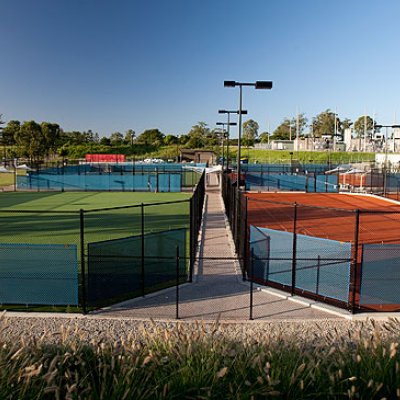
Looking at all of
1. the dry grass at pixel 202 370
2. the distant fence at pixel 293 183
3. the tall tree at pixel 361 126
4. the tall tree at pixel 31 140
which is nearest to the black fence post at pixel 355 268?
the dry grass at pixel 202 370

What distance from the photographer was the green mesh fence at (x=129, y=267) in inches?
401

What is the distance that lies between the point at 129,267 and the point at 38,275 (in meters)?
2.22

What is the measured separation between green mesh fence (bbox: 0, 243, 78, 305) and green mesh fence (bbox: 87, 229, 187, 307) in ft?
1.65

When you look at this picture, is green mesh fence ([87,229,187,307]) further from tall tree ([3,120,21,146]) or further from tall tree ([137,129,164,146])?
tall tree ([137,129,164,146])

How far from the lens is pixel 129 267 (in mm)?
10820

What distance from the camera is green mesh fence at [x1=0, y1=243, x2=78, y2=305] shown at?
1009 cm

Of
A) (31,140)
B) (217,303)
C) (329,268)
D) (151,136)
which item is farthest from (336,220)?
(151,136)

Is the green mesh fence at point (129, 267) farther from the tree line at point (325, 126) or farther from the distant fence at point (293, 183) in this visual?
the tree line at point (325, 126)

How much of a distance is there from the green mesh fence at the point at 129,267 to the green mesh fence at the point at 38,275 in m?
0.50

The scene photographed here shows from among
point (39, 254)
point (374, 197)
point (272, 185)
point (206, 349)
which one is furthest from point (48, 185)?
point (206, 349)

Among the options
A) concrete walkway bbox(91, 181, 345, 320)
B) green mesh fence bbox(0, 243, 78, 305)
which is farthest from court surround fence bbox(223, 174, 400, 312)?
green mesh fence bbox(0, 243, 78, 305)

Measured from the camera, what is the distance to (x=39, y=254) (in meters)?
10.1

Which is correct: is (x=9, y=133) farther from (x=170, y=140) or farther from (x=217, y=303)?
(x=217, y=303)

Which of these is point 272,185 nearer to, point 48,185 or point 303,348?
point 48,185
